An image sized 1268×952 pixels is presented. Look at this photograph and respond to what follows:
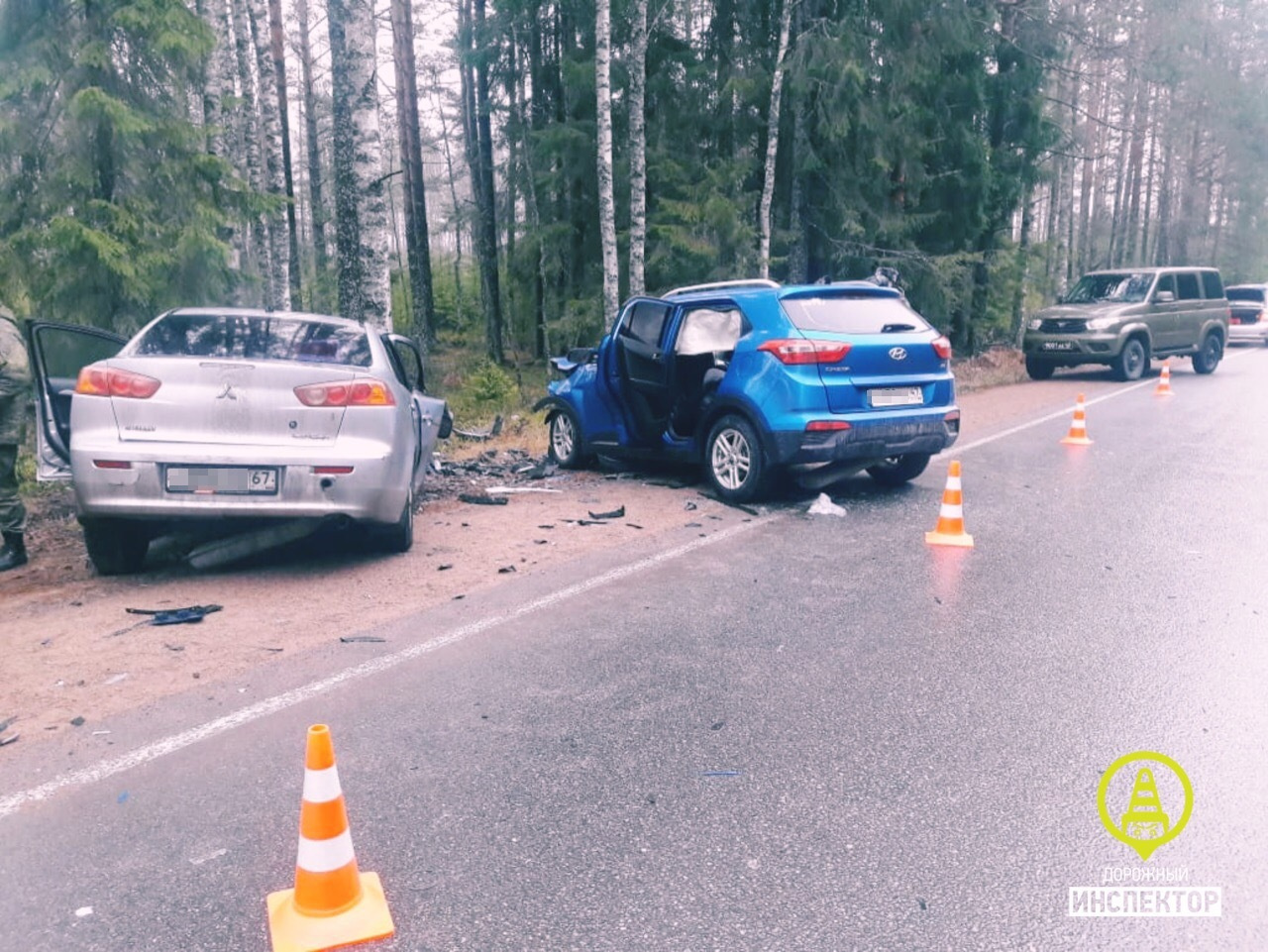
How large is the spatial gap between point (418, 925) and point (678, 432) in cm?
694

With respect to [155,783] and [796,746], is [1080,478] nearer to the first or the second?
[796,746]

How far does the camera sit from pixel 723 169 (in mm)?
19672

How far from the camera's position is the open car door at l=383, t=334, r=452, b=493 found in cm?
777

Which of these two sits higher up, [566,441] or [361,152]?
[361,152]

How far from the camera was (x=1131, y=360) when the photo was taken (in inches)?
813

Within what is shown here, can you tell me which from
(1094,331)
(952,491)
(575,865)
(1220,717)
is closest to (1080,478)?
(952,491)

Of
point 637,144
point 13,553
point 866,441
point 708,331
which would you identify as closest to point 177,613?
point 13,553

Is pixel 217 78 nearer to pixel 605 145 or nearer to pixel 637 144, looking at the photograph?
pixel 605 145

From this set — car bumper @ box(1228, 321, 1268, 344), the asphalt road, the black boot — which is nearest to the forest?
the black boot

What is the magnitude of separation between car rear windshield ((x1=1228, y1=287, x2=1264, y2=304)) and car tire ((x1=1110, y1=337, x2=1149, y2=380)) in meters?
15.0

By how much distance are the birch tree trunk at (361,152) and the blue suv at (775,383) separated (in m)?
2.62

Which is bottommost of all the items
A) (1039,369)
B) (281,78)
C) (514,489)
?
(514,489)

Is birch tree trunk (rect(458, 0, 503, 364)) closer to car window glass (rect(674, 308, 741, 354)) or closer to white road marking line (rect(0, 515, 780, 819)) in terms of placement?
car window glass (rect(674, 308, 741, 354))

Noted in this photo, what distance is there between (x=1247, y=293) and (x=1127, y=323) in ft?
52.8
